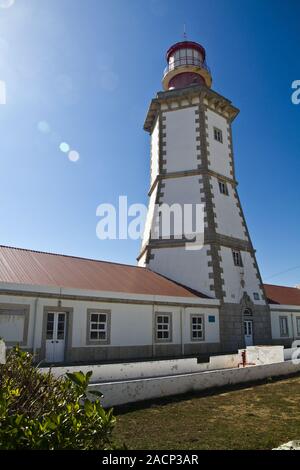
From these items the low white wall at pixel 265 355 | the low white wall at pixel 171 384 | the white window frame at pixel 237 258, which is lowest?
the low white wall at pixel 171 384

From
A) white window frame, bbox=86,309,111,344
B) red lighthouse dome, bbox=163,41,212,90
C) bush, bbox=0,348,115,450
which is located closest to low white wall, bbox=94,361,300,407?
bush, bbox=0,348,115,450

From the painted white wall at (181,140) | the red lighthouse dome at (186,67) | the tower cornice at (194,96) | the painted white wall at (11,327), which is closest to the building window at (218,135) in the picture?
the tower cornice at (194,96)

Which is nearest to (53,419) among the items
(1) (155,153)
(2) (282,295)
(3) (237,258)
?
(3) (237,258)

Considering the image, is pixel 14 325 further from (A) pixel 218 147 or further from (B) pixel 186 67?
(B) pixel 186 67

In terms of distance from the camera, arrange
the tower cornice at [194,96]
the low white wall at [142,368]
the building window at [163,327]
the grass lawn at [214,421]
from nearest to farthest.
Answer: the grass lawn at [214,421] → the low white wall at [142,368] → the building window at [163,327] → the tower cornice at [194,96]

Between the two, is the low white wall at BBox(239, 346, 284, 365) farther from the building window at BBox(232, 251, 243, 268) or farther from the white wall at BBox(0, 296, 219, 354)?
the building window at BBox(232, 251, 243, 268)

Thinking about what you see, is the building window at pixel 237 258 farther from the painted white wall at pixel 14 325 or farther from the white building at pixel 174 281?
the painted white wall at pixel 14 325

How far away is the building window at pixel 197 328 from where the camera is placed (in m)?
16.2

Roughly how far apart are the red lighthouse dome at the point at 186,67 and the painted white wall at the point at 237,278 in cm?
1214

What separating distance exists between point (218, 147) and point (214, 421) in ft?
58.9

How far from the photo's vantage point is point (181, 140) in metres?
21.3

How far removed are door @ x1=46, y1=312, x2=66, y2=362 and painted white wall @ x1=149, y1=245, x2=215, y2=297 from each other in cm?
780

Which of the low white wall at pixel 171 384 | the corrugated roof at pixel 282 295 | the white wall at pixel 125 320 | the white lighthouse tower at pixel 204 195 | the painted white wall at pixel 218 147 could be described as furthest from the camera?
the corrugated roof at pixel 282 295
